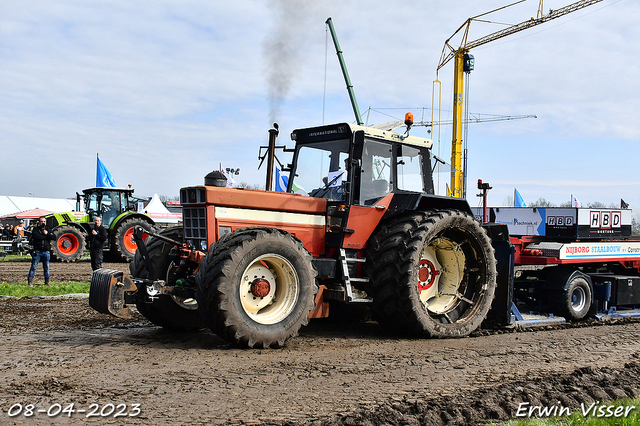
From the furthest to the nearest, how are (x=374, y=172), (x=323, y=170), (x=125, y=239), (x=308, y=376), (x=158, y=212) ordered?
(x=158, y=212)
(x=125, y=239)
(x=323, y=170)
(x=374, y=172)
(x=308, y=376)

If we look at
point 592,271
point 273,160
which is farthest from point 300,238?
point 592,271

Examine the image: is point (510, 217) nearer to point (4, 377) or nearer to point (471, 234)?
point (471, 234)

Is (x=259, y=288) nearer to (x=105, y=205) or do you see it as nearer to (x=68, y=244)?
(x=105, y=205)

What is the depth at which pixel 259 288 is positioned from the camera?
5.76m

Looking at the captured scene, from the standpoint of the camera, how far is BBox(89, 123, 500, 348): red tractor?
559 cm

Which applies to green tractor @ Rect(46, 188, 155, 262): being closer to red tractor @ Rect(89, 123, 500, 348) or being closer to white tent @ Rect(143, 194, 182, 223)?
red tractor @ Rect(89, 123, 500, 348)

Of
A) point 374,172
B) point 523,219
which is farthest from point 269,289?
point 523,219

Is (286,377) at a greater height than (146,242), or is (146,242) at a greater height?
(146,242)

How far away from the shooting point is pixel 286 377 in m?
4.68

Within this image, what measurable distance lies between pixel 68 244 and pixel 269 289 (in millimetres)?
15791

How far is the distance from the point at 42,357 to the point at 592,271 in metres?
8.82

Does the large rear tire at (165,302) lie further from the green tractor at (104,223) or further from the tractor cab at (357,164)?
the green tractor at (104,223)

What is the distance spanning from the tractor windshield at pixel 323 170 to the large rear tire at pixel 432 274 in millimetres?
815

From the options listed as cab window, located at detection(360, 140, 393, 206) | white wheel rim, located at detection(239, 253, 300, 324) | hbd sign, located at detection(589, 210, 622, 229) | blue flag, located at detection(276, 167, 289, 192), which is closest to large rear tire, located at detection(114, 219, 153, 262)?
blue flag, located at detection(276, 167, 289, 192)
